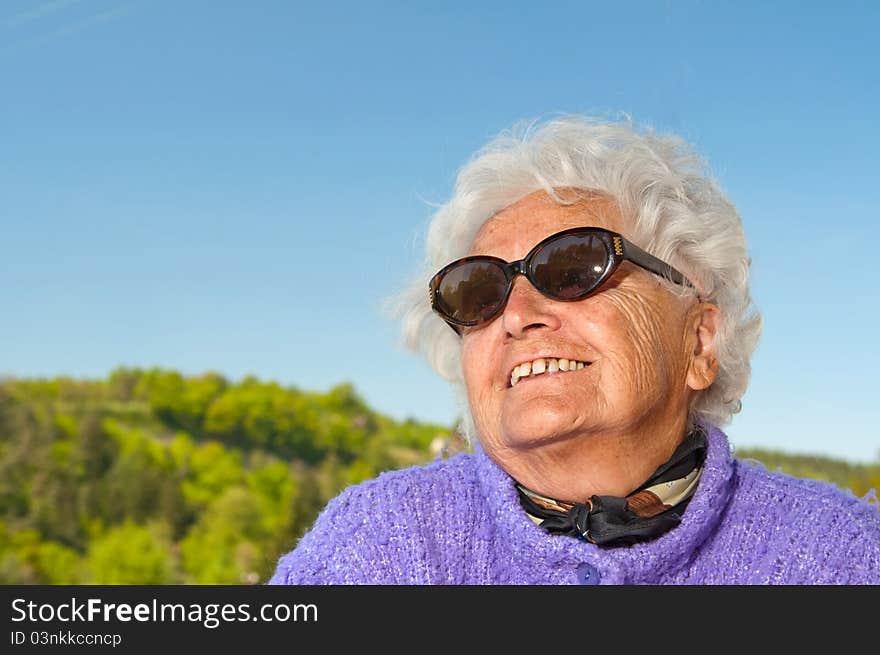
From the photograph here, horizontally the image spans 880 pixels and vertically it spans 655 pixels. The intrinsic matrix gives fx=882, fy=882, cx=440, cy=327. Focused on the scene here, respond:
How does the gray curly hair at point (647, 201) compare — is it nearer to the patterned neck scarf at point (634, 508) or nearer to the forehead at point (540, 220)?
the forehead at point (540, 220)

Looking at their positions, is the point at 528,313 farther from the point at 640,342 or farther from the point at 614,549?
the point at 614,549

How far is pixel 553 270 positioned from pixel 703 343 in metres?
0.49

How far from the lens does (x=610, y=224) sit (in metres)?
2.10

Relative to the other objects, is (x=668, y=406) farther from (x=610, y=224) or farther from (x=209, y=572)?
(x=209, y=572)

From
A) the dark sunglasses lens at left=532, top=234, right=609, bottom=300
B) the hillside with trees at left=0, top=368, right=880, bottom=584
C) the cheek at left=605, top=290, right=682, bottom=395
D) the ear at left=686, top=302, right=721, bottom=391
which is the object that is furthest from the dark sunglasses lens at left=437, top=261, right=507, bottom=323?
the hillside with trees at left=0, top=368, right=880, bottom=584

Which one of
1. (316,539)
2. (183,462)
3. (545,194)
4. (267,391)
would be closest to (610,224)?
(545,194)

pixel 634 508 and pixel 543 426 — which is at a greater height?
pixel 543 426

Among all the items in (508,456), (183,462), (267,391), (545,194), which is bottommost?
(508,456)

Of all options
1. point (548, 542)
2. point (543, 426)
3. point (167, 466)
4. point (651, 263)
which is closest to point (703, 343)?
point (651, 263)

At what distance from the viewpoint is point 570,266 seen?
Result: 6.56 feet

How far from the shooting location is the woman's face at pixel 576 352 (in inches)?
75.6

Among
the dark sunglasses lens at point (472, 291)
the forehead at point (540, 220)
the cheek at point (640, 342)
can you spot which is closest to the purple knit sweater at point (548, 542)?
the cheek at point (640, 342)

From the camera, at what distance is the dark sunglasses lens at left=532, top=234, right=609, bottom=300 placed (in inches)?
78.5
